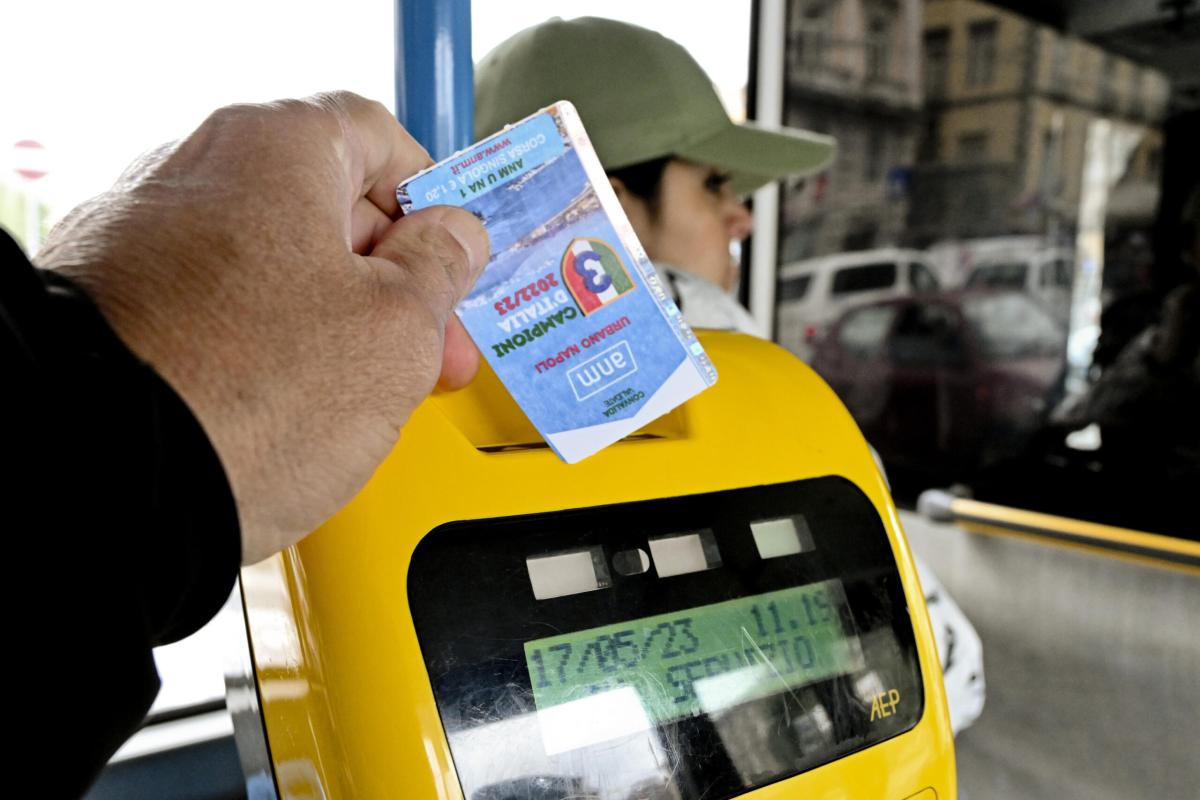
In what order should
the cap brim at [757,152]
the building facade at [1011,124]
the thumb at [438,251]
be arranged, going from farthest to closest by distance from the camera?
the building facade at [1011,124]
the cap brim at [757,152]
the thumb at [438,251]

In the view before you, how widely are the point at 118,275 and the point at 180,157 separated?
0.28 ft

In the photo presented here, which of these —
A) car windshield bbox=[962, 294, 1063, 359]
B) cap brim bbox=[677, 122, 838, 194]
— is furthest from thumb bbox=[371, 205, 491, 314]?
car windshield bbox=[962, 294, 1063, 359]

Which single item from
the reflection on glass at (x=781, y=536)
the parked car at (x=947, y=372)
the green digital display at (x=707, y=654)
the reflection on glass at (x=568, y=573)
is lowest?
the parked car at (x=947, y=372)

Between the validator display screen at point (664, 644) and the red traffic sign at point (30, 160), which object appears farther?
the red traffic sign at point (30, 160)

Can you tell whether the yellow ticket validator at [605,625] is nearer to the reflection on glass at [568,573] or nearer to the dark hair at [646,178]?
the reflection on glass at [568,573]

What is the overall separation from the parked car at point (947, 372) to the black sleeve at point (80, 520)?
2487 millimetres

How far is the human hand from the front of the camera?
406 mm

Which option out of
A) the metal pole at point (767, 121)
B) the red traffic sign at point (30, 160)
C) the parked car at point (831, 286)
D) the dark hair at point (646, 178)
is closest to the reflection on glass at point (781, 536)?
the dark hair at point (646, 178)

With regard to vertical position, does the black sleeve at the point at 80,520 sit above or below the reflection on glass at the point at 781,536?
above

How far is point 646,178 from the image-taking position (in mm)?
1367

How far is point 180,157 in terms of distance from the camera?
0.46 metres

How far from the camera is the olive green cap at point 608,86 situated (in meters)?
1.16

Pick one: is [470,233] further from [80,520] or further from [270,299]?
[80,520]

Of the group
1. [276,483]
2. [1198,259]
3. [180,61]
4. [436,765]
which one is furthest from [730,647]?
[1198,259]
